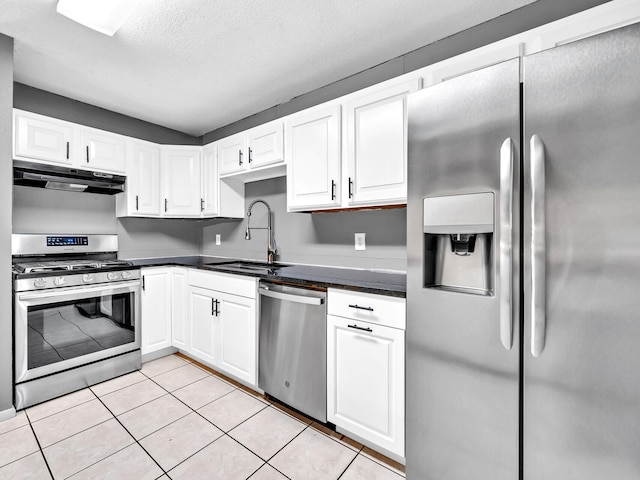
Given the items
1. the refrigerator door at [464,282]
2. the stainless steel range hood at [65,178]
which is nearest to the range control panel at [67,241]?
the stainless steel range hood at [65,178]

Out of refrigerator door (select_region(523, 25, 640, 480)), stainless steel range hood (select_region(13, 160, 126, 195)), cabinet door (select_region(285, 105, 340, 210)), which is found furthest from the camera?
stainless steel range hood (select_region(13, 160, 126, 195))

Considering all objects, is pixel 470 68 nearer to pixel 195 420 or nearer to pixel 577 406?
pixel 577 406

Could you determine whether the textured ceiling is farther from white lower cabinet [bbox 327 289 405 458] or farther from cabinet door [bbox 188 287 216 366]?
cabinet door [bbox 188 287 216 366]

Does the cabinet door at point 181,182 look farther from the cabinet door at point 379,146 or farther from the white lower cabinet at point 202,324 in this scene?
the cabinet door at point 379,146

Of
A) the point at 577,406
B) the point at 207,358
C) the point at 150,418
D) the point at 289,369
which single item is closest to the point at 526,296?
the point at 577,406

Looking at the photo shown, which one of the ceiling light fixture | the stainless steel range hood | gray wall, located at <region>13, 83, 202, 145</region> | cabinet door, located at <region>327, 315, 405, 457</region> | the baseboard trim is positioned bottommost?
the baseboard trim

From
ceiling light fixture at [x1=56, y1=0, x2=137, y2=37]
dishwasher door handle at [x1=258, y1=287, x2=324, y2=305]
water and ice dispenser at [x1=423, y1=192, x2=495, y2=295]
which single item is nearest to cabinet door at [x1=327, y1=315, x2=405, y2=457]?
dishwasher door handle at [x1=258, y1=287, x2=324, y2=305]

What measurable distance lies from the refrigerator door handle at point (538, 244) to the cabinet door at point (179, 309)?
2.81 m

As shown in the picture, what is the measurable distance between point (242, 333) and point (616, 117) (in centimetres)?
239

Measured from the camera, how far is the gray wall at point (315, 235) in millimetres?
2309

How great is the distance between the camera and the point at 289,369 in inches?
82.2

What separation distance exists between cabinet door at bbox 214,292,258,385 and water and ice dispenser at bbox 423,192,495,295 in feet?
4.77

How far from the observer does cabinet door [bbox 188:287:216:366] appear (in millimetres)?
2678

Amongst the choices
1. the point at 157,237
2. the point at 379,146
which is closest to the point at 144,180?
the point at 157,237
